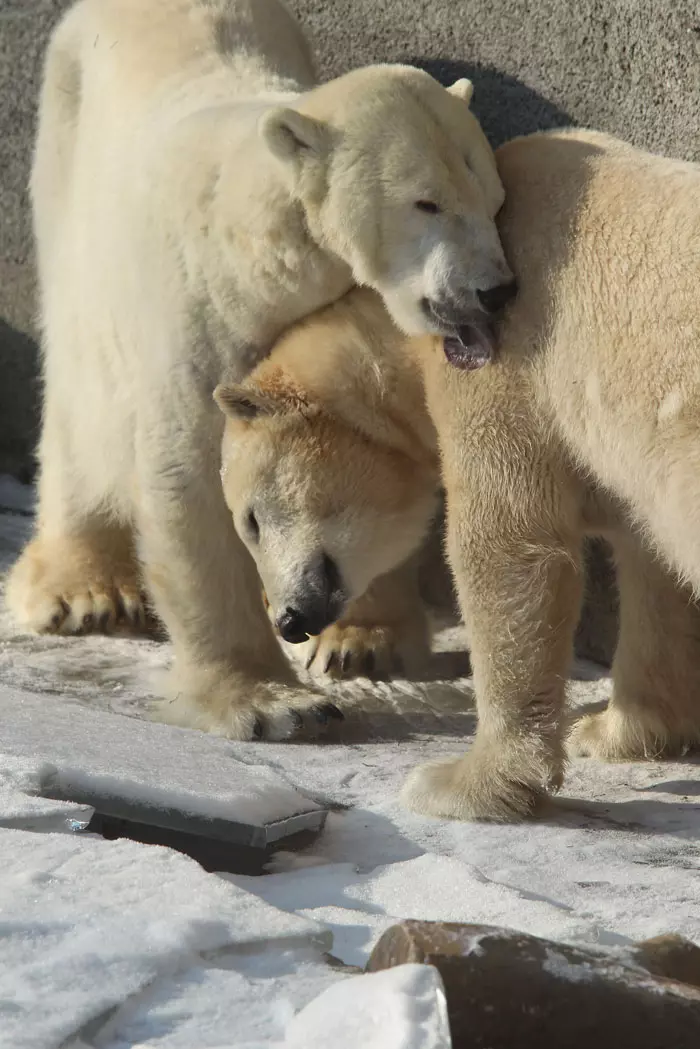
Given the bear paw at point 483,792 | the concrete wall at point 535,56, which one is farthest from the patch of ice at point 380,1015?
the concrete wall at point 535,56

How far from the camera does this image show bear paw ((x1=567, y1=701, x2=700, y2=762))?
125 inches

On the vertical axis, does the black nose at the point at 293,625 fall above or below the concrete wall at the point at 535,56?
below

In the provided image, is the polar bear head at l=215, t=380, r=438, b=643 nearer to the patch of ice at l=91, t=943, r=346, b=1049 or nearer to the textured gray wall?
the textured gray wall

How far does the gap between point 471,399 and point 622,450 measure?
1.08ft

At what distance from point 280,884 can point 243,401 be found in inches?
44.9

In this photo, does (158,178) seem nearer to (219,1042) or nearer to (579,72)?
(579,72)

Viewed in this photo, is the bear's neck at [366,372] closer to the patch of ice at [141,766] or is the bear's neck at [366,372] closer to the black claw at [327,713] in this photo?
the black claw at [327,713]

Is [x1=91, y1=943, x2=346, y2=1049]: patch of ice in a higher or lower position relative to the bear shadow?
lower

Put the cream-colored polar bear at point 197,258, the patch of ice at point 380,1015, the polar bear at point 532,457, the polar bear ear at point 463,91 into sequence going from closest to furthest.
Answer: the patch of ice at point 380,1015
the polar bear at point 532,457
the cream-colored polar bear at point 197,258
the polar bear ear at point 463,91

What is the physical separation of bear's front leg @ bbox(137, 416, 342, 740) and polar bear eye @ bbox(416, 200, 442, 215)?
29.4 inches

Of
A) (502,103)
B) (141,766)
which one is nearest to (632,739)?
(141,766)

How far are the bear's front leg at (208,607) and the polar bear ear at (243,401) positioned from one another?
265 mm

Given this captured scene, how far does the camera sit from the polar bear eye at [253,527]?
3.17 m

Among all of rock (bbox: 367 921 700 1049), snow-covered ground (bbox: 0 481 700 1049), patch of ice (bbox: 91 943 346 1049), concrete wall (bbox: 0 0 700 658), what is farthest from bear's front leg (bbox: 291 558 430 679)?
rock (bbox: 367 921 700 1049)
